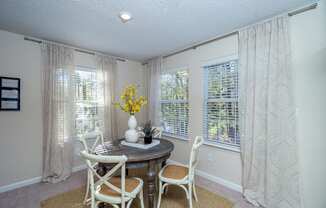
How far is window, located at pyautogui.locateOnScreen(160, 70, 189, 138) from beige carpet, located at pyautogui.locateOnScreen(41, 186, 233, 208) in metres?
1.24

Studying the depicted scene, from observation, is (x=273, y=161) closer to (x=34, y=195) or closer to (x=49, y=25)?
(x=34, y=195)

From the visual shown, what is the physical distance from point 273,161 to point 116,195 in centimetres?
199

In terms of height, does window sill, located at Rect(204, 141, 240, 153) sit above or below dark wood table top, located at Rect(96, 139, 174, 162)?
below

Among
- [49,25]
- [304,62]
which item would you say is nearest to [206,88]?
[304,62]

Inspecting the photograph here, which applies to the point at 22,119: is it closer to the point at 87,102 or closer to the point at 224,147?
the point at 87,102

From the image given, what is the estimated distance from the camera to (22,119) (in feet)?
8.21

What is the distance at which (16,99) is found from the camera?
2.43m

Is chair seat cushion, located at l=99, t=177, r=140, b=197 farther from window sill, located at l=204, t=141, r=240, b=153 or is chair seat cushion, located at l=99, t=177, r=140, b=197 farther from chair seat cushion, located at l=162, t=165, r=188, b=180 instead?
window sill, located at l=204, t=141, r=240, b=153

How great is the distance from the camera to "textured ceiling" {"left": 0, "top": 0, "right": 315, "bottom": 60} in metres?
1.76

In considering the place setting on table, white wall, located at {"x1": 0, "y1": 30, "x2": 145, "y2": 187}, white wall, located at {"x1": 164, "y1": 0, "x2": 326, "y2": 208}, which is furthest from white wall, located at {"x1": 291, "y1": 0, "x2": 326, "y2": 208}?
white wall, located at {"x1": 0, "y1": 30, "x2": 145, "y2": 187}

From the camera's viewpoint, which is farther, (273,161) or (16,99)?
(16,99)

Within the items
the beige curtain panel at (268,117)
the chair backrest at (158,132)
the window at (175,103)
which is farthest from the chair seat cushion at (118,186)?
the window at (175,103)

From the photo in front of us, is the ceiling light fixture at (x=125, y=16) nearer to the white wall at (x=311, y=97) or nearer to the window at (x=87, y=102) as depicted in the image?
the window at (x=87, y=102)

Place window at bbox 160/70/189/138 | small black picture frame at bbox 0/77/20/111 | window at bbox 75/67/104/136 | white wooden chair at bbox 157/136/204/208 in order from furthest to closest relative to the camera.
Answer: window at bbox 160/70/189/138
window at bbox 75/67/104/136
small black picture frame at bbox 0/77/20/111
white wooden chair at bbox 157/136/204/208
